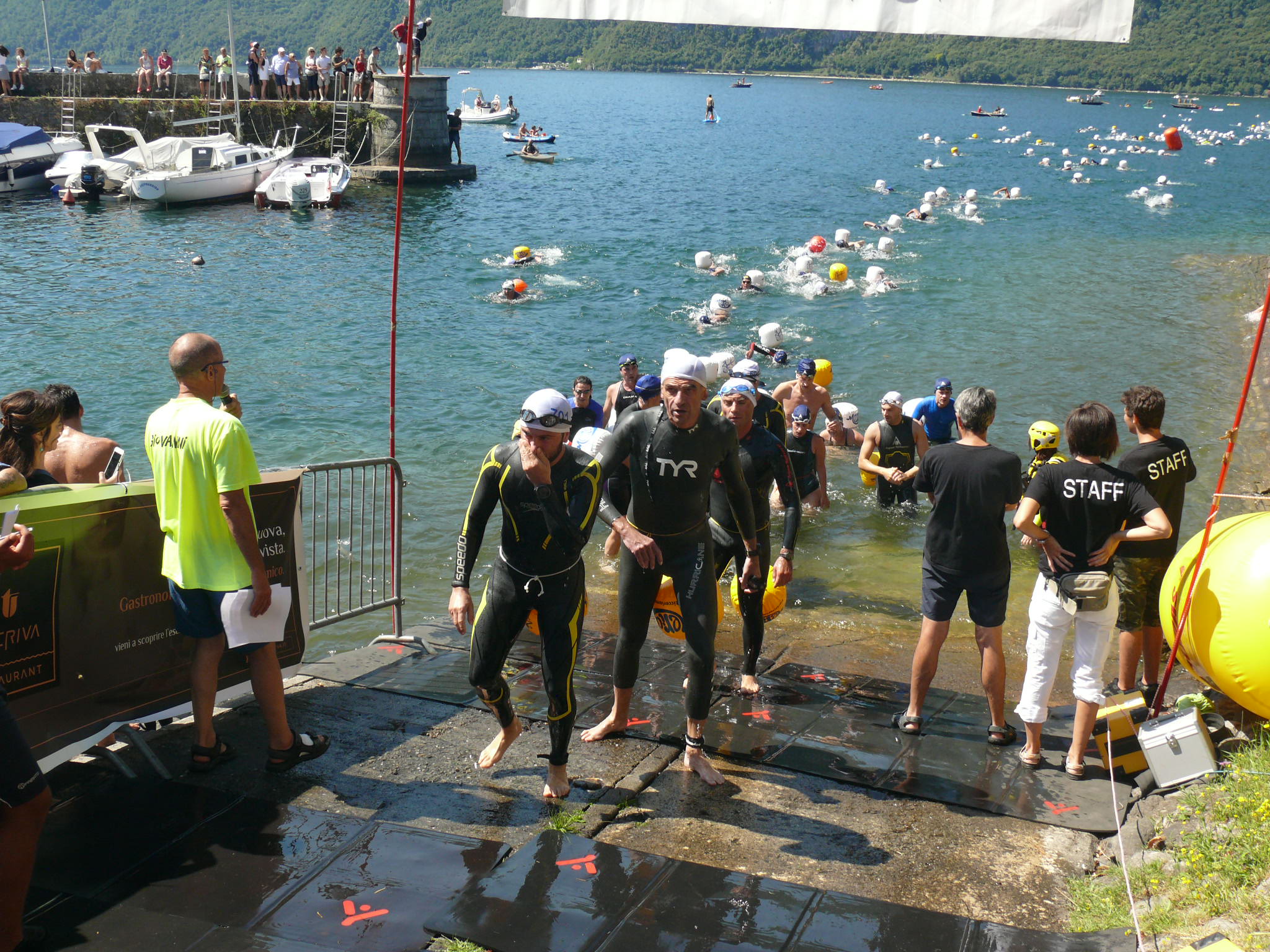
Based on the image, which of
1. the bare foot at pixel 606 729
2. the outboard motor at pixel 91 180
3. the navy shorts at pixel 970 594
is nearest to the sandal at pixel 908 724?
the navy shorts at pixel 970 594

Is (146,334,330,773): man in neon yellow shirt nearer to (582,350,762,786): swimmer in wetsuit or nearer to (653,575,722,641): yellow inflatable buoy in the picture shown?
(582,350,762,786): swimmer in wetsuit

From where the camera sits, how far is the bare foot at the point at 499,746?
482 centimetres

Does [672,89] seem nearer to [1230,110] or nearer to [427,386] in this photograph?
[1230,110]

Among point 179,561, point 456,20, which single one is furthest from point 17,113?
point 456,20

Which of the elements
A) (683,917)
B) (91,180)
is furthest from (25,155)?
(683,917)

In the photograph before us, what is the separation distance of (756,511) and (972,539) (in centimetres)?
148

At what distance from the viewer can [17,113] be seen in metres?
43.1

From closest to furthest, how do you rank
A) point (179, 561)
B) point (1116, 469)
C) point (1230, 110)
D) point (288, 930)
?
point (288, 930) < point (179, 561) < point (1116, 469) < point (1230, 110)

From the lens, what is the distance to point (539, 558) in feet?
14.9

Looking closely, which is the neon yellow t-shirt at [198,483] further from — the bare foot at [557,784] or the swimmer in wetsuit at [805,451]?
the swimmer in wetsuit at [805,451]

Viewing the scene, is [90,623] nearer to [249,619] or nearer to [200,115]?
[249,619]

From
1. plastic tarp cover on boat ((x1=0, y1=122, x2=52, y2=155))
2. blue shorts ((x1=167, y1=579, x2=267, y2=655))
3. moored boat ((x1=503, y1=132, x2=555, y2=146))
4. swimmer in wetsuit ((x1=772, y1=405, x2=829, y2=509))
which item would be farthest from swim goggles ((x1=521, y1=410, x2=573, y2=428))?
moored boat ((x1=503, y1=132, x2=555, y2=146))

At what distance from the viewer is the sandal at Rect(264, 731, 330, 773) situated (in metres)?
4.69

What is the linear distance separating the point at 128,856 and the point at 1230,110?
15370cm
